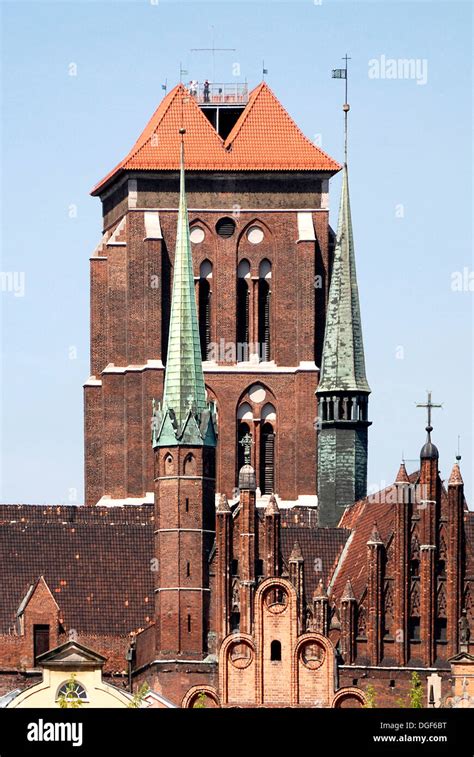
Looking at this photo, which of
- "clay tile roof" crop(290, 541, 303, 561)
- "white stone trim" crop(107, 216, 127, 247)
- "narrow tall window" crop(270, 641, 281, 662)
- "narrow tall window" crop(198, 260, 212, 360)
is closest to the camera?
"narrow tall window" crop(270, 641, 281, 662)

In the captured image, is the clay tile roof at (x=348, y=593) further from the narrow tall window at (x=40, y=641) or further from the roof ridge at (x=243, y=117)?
the roof ridge at (x=243, y=117)

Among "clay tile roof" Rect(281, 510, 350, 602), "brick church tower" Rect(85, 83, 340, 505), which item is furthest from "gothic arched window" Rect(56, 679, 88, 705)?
"brick church tower" Rect(85, 83, 340, 505)

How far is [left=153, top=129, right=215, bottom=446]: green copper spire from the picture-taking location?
88.6 meters

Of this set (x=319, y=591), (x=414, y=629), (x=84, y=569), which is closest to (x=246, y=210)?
(x=84, y=569)

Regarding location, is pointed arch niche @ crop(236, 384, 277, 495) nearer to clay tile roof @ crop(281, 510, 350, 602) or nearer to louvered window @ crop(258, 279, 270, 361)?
louvered window @ crop(258, 279, 270, 361)

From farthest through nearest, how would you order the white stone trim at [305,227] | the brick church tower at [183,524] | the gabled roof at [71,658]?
the white stone trim at [305,227] < the brick church tower at [183,524] < the gabled roof at [71,658]

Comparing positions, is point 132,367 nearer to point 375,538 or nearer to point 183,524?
point 183,524

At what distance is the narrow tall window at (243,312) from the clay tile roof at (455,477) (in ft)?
67.4

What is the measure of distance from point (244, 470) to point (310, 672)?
264 inches

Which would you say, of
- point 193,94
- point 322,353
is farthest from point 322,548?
point 193,94

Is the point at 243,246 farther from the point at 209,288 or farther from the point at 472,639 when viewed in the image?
the point at 472,639

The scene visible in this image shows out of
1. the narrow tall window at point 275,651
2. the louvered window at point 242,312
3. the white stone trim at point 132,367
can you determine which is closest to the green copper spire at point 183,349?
the narrow tall window at point 275,651

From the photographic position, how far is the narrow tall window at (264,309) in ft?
352

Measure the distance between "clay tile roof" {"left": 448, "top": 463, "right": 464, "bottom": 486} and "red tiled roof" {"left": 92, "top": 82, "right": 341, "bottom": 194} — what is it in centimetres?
2184
